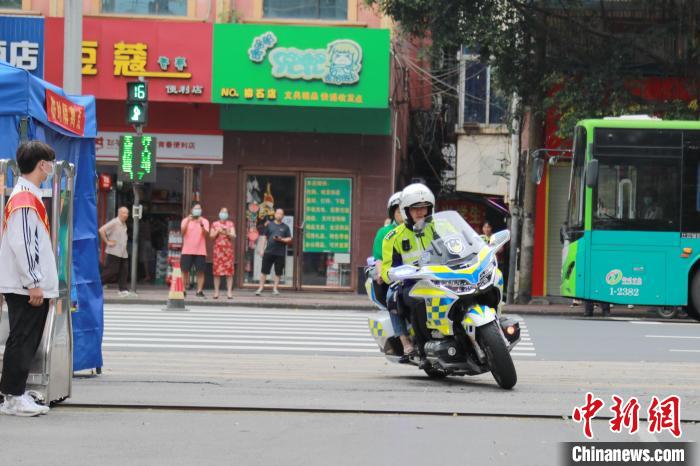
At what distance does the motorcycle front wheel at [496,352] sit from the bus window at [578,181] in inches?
485

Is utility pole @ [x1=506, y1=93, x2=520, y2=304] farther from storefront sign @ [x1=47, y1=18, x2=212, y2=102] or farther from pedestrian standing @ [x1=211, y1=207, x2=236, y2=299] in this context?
storefront sign @ [x1=47, y1=18, x2=212, y2=102]

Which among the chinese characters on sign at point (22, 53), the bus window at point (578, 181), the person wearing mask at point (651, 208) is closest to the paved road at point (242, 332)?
the bus window at point (578, 181)

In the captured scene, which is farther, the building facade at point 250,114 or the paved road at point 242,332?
the building facade at point 250,114

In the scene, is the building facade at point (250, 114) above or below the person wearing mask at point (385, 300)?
above

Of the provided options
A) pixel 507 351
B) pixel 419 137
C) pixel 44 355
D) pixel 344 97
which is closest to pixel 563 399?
pixel 507 351

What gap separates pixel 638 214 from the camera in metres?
21.7

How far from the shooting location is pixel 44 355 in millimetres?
8453

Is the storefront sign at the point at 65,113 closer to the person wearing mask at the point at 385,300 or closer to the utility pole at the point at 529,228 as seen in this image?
the person wearing mask at the point at 385,300

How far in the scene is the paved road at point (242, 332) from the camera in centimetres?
1458

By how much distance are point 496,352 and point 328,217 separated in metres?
18.1

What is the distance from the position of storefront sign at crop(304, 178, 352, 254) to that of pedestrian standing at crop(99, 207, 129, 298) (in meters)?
4.82

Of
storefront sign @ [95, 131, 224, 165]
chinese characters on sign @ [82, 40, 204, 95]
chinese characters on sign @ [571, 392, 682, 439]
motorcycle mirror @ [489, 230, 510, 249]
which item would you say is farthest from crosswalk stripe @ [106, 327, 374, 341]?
storefront sign @ [95, 131, 224, 165]

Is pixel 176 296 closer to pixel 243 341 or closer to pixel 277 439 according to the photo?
pixel 243 341

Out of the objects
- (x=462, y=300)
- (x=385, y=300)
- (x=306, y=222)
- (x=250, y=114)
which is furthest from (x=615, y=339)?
(x=250, y=114)
